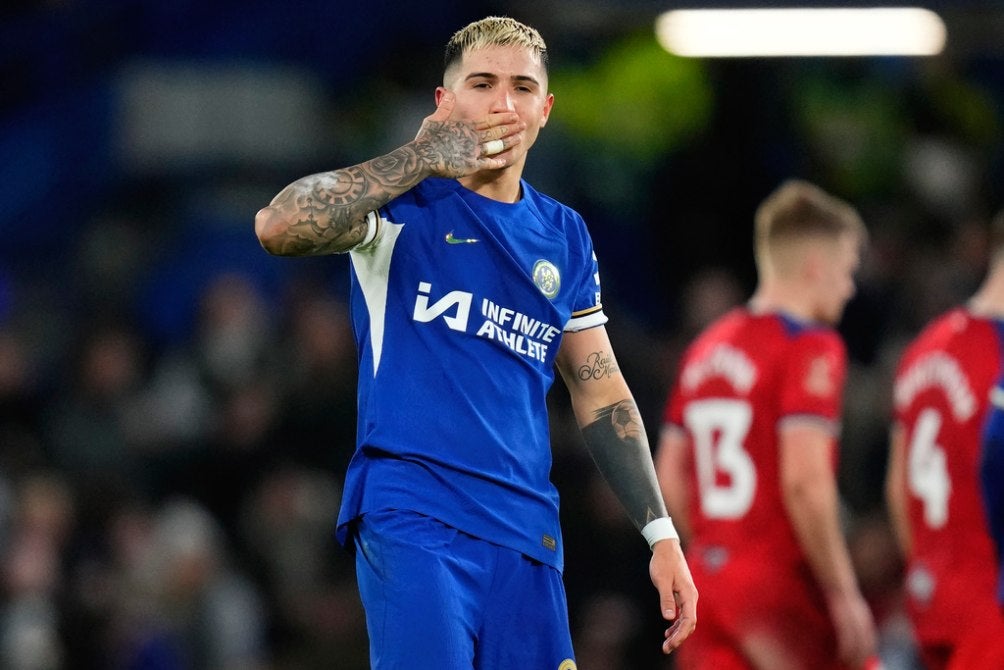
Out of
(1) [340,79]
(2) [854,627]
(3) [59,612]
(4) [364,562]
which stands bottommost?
(3) [59,612]

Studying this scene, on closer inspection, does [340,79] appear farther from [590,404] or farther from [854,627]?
[590,404]

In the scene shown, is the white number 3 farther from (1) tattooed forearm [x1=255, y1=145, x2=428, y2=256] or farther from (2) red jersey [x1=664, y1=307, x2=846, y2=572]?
(1) tattooed forearm [x1=255, y1=145, x2=428, y2=256]

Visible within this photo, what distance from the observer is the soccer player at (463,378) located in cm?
430

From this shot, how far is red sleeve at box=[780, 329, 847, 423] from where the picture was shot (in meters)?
6.93

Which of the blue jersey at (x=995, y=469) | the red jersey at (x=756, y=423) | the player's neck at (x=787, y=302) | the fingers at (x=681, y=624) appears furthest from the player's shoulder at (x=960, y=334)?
the fingers at (x=681, y=624)

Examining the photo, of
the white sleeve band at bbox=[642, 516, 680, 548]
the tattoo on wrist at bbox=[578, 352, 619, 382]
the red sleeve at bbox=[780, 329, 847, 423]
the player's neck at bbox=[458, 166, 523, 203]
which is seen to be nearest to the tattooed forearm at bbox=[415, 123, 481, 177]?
the player's neck at bbox=[458, 166, 523, 203]

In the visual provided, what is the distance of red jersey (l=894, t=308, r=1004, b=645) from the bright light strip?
596 centimetres

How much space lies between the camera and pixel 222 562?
34.0 feet

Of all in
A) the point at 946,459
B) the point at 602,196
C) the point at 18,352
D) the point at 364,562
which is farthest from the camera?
the point at 602,196

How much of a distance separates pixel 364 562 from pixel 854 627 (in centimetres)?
306

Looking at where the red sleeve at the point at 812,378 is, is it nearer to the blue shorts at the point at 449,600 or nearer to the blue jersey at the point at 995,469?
the blue jersey at the point at 995,469

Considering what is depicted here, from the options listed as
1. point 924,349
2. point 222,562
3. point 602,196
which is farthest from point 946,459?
point 602,196

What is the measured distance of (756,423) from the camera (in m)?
7.07

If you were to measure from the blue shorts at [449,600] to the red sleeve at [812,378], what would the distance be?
261 centimetres
